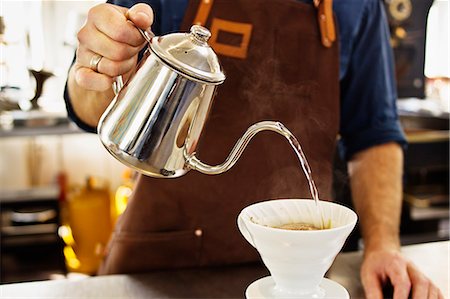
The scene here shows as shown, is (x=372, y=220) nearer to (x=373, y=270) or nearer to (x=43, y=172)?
(x=373, y=270)

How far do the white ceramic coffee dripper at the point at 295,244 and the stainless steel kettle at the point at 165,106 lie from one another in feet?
0.37

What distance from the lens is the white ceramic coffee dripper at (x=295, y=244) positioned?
788 mm

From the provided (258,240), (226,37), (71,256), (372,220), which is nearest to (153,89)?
(258,240)

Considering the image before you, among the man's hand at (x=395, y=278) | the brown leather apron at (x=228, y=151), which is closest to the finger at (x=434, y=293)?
the man's hand at (x=395, y=278)

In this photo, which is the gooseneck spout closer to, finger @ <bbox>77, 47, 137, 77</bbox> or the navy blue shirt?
finger @ <bbox>77, 47, 137, 77</bbox>

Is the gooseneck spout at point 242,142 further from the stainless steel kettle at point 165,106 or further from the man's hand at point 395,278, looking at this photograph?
the man's hand at point 395,278

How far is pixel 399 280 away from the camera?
102 cm

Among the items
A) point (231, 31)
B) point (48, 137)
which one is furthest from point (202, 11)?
point (48, 137)

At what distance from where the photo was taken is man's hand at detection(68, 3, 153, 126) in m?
0.88

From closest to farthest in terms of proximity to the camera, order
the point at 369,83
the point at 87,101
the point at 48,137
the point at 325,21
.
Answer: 1. the point at 87,101
2. the point at 325,21
3. the point at 369,83
4. the point at 48,137

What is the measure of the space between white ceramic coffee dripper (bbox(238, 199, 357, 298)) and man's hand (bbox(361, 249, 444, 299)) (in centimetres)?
16

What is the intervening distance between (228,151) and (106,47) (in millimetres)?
390

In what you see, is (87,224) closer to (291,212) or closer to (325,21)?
(325,21)

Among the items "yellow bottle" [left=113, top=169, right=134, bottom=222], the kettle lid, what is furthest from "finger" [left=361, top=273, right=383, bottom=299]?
"yellow bottle" [left=113, top=169, right=134, bottom=222]
